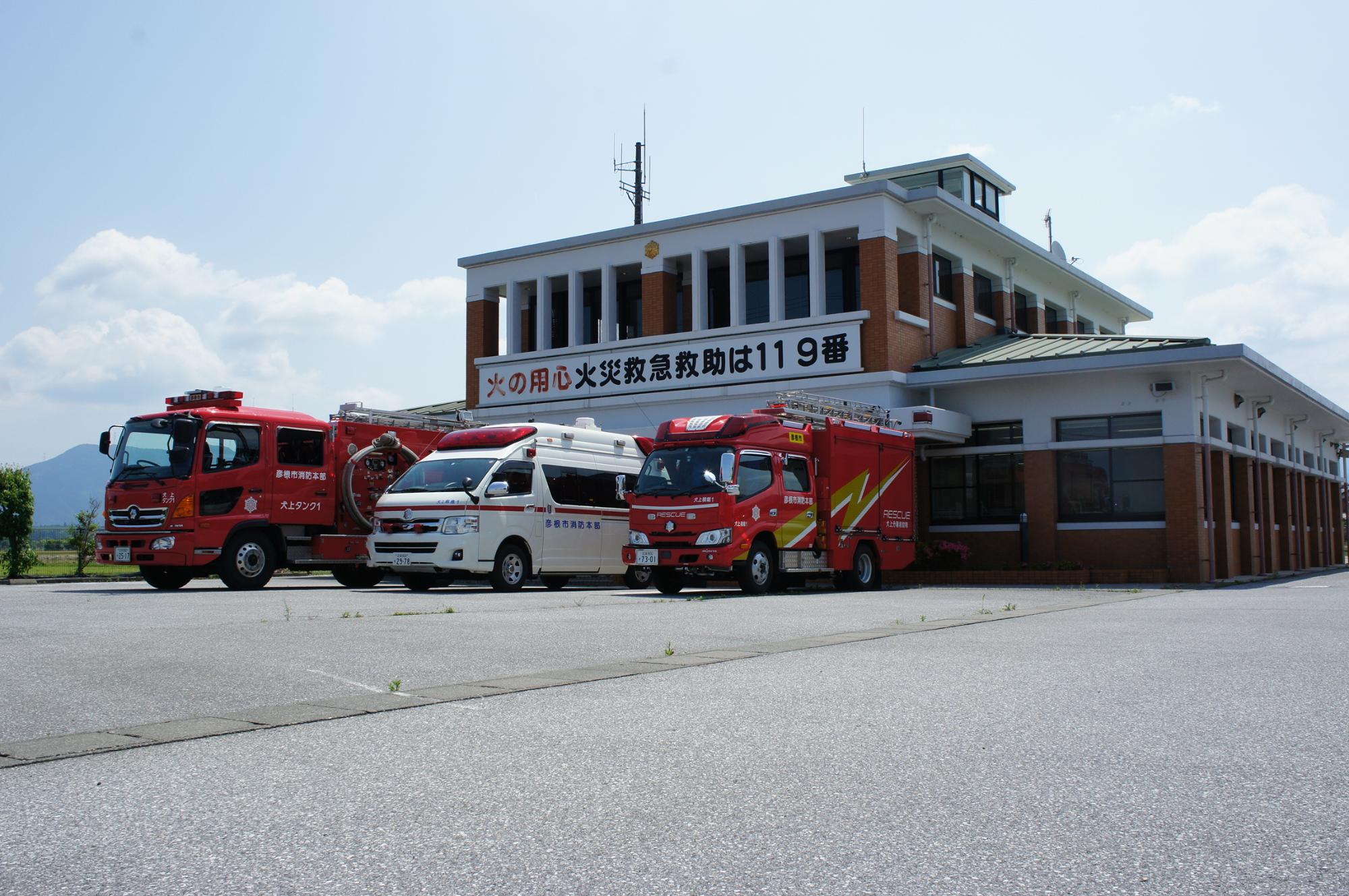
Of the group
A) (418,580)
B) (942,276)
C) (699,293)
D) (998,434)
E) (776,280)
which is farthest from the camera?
(942,276)

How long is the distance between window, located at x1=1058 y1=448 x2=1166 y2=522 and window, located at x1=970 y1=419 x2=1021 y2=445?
1.13 m

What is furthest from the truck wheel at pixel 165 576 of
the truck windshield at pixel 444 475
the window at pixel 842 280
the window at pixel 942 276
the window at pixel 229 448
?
the window at pixel 942 276

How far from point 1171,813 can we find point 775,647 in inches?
223

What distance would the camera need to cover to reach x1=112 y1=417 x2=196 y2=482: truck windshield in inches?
776

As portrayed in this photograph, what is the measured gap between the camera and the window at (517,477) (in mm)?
19750

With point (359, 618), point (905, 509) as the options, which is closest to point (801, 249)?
point (905, 509)

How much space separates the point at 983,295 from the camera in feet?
107

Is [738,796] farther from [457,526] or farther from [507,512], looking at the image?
[507,512]

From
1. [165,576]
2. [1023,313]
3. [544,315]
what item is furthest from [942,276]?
[165,576]

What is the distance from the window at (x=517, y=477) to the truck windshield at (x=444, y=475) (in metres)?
0.20

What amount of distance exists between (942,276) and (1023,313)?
5902mm

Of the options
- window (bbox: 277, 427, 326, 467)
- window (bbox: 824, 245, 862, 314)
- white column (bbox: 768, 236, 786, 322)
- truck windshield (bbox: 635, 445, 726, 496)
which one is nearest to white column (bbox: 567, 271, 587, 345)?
white column (bbox: 768, 236, 786, 322)

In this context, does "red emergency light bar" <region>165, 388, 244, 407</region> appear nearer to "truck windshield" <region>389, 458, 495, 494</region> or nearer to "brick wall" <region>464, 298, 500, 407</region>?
→ "truck windshield" <region>389, 458, 495, 494</region>

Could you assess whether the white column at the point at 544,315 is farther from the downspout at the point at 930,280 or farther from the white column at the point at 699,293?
the downspout at the point at 930,280
